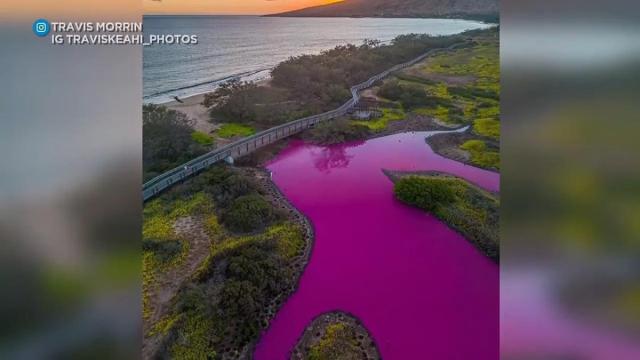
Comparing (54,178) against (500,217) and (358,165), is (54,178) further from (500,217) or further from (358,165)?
(500,217)

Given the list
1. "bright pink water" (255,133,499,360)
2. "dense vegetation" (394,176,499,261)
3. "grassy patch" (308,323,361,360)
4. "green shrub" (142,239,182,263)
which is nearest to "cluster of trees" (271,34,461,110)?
A: "bright pink water" (255,133,499,360)

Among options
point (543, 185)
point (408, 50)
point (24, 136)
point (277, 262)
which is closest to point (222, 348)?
point (277, 262)

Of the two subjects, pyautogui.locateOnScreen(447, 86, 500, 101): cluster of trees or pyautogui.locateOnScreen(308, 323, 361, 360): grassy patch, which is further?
pyautogui.locateOnScreen(447, 86, 500, 101): cluster of trees

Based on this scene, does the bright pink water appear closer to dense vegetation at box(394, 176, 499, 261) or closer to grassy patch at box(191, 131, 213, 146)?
dense vegetation at box(394, 176, 499, 261)

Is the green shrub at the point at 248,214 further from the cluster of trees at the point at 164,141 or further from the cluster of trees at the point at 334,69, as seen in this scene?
the cluster of trees at the point at 334,69

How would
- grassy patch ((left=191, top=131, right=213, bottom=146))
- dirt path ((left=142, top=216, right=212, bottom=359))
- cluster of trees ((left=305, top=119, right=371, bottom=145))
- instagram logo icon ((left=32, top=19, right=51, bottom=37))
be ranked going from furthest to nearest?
cluster of trees ((left=305, top=119, right=371, bottom=145)) → grassy patch ((left=191, top=131, right=213, bottom=146)) → dirt path ((left=142, top=216, right=212, bottom=359)) → instagram logo icon ((left=32, top=19, right=51, bottom=37))

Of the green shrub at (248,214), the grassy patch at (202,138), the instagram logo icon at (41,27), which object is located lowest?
the green shrub at (248,214)

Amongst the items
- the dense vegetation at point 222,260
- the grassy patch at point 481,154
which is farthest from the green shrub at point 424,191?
the dense vegetation at point 222,260

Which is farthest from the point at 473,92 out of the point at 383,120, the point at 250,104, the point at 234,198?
the point at 234,198
